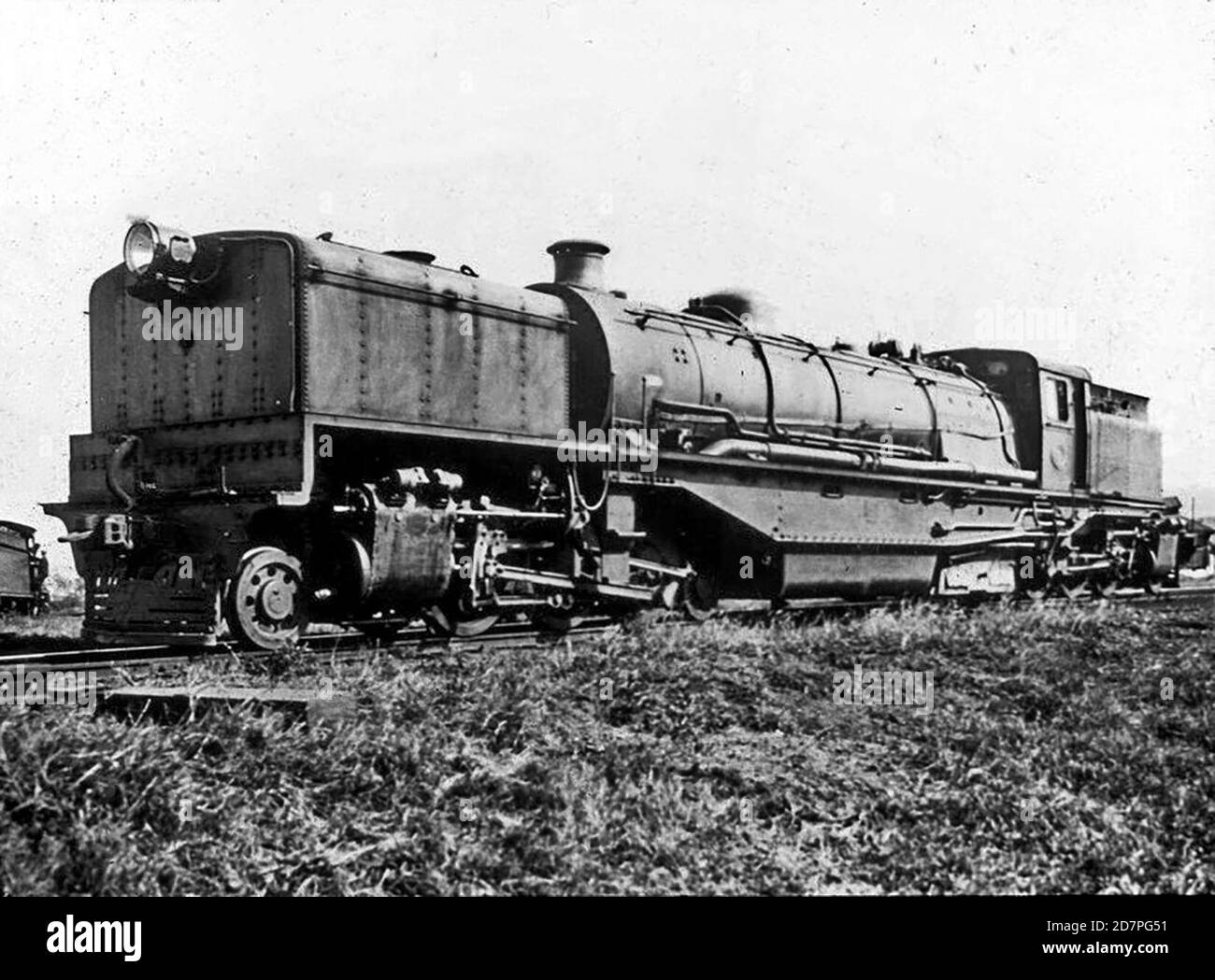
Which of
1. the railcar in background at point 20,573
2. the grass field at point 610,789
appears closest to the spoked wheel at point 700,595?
the grass field at point 610,789

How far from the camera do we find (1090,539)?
17703mm

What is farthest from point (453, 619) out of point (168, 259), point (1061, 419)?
point (1061, 419)

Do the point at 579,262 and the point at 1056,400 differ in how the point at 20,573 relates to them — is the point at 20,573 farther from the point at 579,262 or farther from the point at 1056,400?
the point at 1056,400

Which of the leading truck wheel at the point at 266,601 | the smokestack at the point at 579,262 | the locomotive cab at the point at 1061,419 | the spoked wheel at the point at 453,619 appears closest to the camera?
the leading truck wheel at the point at 266,601

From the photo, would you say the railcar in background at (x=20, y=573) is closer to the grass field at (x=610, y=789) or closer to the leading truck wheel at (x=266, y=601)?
the leading truck wheel at (x=266, y=601)

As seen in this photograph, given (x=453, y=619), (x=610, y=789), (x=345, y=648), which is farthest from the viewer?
(x=453, y=619)

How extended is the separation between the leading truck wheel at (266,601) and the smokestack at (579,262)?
14.3ft

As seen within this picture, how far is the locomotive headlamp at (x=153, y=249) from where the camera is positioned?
26.4ft

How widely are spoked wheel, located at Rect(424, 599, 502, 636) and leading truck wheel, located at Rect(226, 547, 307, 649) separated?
4.49 feet

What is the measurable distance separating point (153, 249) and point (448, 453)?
2501 mm

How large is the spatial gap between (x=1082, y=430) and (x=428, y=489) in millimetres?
12006

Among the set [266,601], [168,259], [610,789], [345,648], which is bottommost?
[610,789]

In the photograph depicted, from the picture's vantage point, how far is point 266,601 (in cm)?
765
